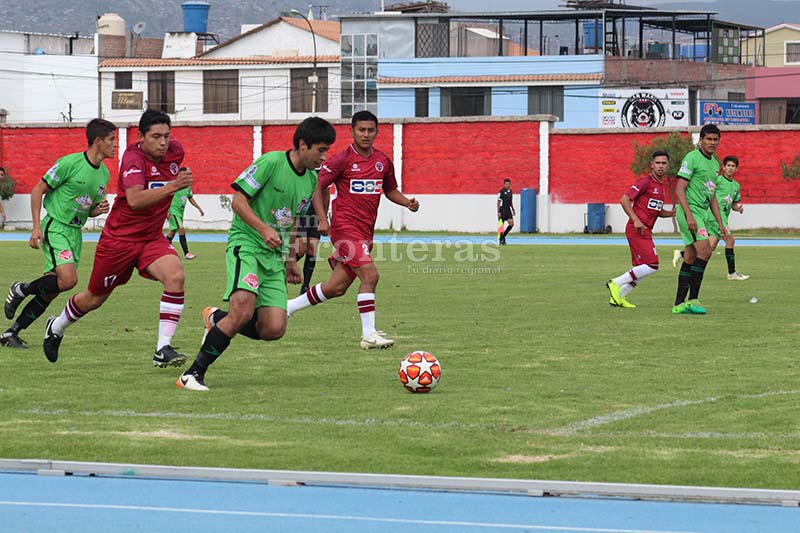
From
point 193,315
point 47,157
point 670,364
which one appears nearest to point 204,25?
point 47,157

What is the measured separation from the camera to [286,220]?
1022 cm

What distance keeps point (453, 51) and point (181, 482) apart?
71852 millimetres

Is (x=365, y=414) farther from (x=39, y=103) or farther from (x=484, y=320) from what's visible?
(x=39, y=103)

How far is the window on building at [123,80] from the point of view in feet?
281

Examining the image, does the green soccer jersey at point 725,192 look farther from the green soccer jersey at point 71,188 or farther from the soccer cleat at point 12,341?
the soccer cleat at point 12,341

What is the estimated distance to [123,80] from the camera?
8625 cm

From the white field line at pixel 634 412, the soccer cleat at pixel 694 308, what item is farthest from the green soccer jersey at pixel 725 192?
the white field line at pixel 634 412

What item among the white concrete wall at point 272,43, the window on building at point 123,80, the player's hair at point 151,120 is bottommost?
the player's hair at point 151,120

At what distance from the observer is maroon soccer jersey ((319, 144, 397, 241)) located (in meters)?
13.5

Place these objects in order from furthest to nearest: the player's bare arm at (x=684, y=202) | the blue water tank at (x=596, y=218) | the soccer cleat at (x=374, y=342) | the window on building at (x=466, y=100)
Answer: the window on building at (x=466, y=100) → the blue water tank at (x=596, y=218) → the player's bare arm at (x=684, y=202) → the soccer cleat at (x=374, y=342)

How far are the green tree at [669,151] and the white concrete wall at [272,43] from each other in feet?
140

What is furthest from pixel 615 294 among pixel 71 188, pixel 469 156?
pixel 469 156

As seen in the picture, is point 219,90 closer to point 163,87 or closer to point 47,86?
point 163,87

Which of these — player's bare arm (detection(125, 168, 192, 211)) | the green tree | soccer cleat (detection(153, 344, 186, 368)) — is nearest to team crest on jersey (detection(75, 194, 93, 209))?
player's bare arm (detection(125, 168, 192, 211))
